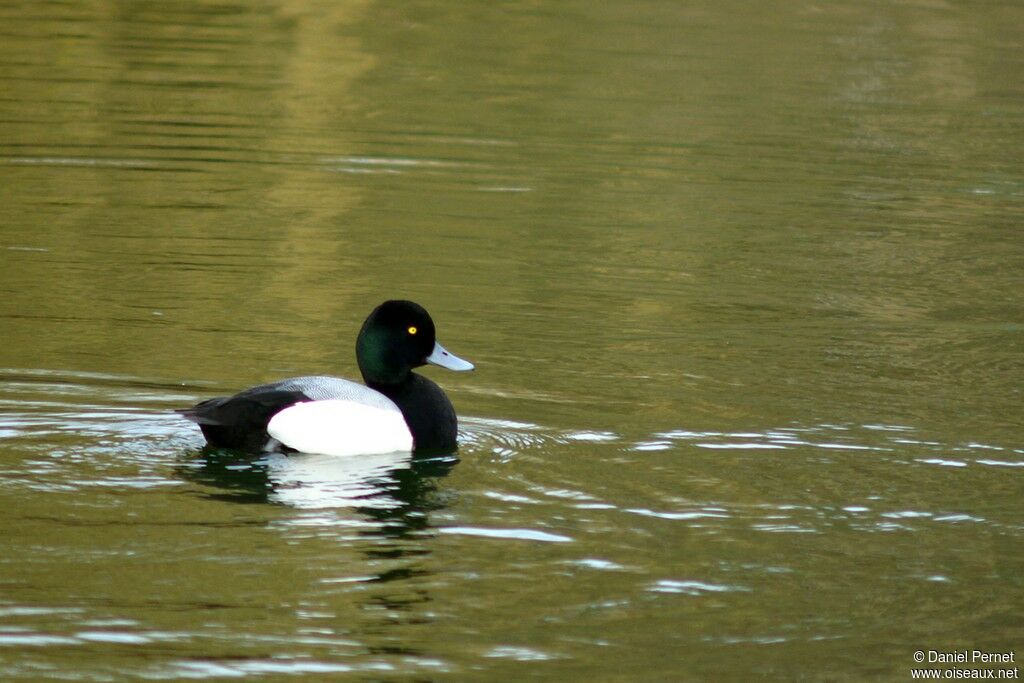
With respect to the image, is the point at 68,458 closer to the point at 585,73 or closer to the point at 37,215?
the point at 37,215

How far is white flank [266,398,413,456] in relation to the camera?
891cm

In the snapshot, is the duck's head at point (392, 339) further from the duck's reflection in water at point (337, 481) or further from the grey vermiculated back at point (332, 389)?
the duck's reflection in water at point (337, 481)

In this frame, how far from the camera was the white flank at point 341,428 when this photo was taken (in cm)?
891

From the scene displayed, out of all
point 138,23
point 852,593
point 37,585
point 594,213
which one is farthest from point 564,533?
point 138,23

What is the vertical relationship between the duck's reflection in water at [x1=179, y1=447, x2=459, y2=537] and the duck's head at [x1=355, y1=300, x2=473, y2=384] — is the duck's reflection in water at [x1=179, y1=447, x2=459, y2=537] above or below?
below

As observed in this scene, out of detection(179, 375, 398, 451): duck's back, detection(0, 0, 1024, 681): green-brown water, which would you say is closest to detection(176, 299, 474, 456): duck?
detection(179, 375, 398, 451): duck's back

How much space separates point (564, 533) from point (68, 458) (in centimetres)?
259

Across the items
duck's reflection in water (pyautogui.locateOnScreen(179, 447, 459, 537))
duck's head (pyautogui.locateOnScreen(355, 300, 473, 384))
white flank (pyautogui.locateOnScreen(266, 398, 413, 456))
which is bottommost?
duck's reflection in water (pyautogui.locateOnScreen(179, 447, 459, 537))

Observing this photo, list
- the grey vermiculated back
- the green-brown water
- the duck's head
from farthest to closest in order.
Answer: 1. the duck's head
2. the grey vermiculated back
3. the green-brown water

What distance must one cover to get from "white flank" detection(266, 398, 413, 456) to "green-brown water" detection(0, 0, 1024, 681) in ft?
0.52

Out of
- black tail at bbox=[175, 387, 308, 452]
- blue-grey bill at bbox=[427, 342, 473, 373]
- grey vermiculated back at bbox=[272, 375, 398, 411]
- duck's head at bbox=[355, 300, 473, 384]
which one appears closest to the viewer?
black tail at bbox=[175, 387, 308, 452]

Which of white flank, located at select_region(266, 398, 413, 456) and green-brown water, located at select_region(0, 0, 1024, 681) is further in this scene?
white flank, located at select_region(266, 398, 413, 456)

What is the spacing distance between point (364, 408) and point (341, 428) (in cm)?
18

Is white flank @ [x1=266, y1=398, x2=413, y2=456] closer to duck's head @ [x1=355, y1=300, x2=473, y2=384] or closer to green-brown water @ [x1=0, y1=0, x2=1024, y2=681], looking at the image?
green-brown water @ [x1=0, y1=0, x2=1024, y2=681]
